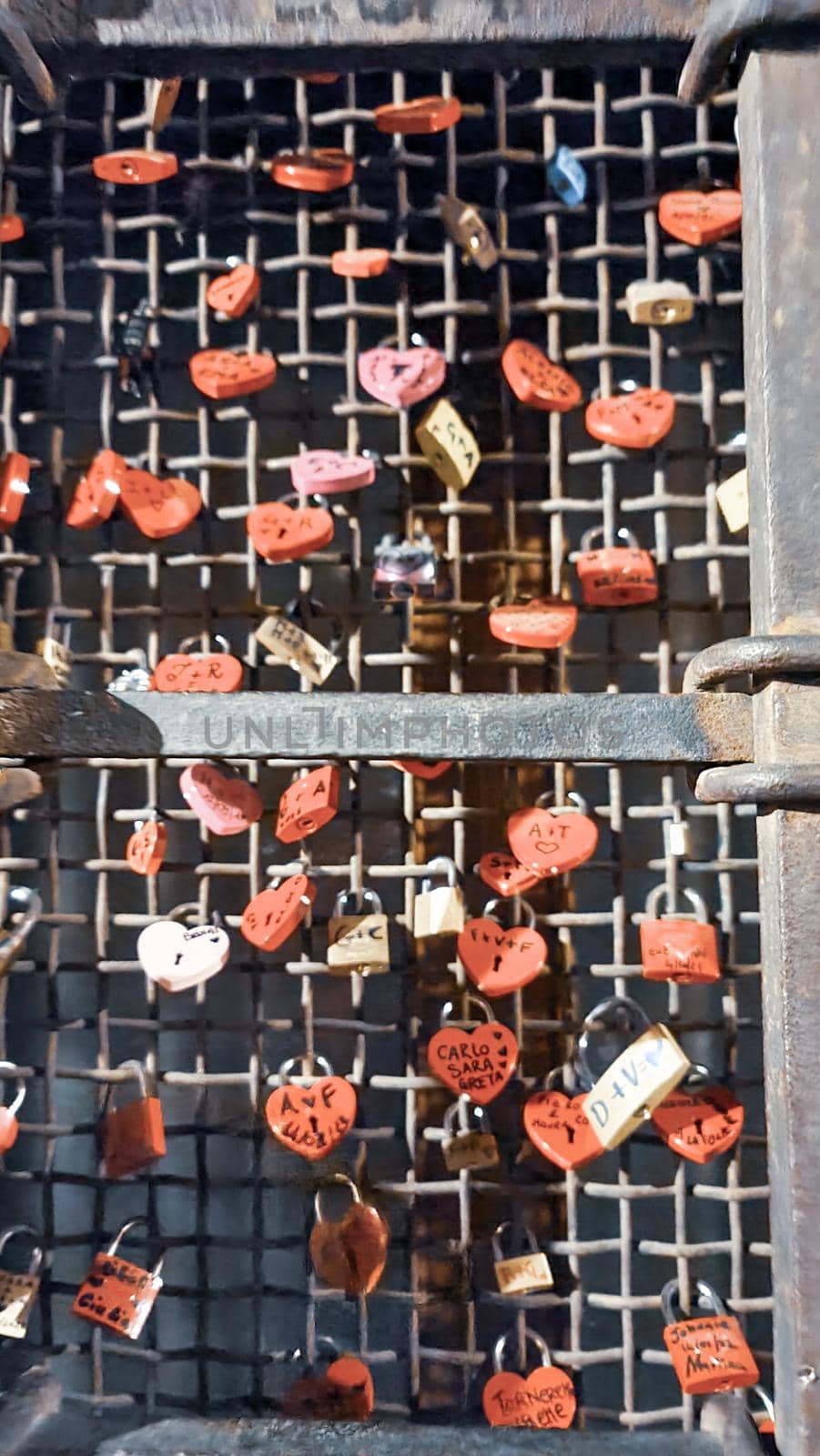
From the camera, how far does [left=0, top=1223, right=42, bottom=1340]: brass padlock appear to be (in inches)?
31.9

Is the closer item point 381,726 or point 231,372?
point 381,726

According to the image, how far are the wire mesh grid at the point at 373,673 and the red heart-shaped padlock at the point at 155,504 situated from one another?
3 centimetres

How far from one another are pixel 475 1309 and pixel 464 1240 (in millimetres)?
136

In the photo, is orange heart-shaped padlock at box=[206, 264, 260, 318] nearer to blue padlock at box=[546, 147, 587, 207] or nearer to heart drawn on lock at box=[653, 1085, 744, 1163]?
blue padlock at box=[546, 147, 587, 207]

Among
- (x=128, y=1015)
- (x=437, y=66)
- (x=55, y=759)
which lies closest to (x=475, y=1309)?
(x=128, y=1015)

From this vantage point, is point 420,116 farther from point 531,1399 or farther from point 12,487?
point 531,1399

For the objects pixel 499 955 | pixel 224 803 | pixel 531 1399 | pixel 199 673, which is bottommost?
pixel 531 1399

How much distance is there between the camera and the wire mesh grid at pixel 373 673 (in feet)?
2.83

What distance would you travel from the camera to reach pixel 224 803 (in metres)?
0.84

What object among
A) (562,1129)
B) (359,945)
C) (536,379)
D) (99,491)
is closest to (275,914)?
(359,945)

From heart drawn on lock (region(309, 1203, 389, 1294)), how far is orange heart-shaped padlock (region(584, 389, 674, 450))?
709 mm

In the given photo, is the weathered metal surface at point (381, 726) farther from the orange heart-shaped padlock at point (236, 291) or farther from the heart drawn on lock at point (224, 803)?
the orange heart-shaped padlock at point (236, 291)

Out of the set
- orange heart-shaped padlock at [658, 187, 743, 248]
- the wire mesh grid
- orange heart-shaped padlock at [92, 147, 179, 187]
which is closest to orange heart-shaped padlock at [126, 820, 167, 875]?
the wire mesh grid

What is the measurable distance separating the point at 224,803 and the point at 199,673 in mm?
113
